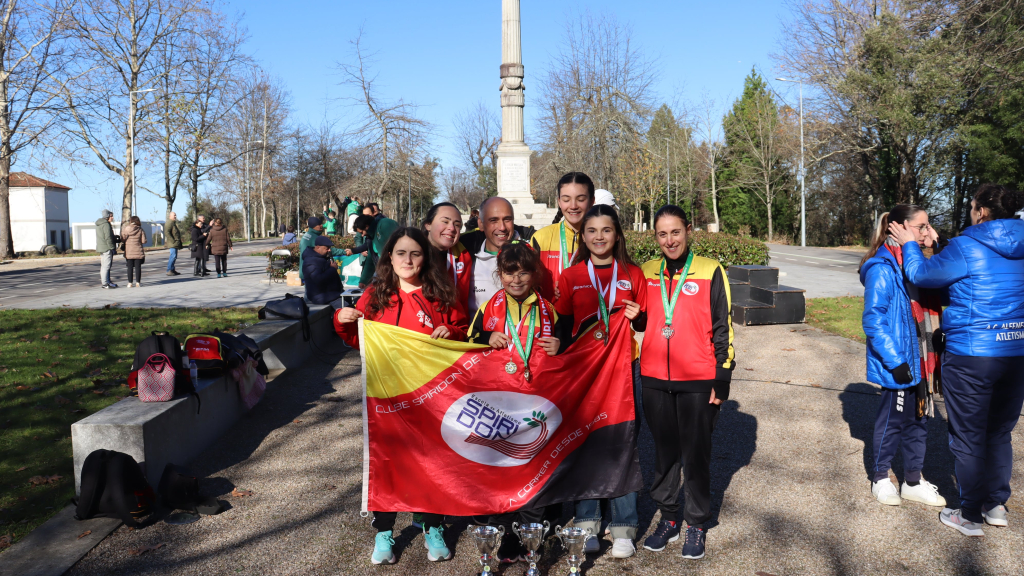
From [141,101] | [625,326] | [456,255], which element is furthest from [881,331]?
[141,101]

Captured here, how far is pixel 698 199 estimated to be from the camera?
219 feet

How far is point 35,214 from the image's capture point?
68438 millimetres

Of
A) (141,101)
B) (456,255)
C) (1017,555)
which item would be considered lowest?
(1017,555)

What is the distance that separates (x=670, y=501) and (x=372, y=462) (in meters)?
1.75

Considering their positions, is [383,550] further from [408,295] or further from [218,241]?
[218,241]

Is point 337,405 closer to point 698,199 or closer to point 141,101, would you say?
point 141,101

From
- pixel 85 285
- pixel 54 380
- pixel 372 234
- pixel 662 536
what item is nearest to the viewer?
pixel 662 536

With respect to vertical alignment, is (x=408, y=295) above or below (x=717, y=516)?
above

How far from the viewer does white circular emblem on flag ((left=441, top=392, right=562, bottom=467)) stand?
13.0 feet

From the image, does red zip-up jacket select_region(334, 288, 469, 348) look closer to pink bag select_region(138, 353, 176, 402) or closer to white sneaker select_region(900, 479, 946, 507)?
pink bag select_region(138, 353, 176, 402)

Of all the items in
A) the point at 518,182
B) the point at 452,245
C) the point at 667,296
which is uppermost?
the point at 518,182

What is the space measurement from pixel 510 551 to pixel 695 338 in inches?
62.6

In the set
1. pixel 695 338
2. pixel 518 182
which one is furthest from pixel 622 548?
pixel 518 182

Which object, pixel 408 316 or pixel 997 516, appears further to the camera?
pixel 997 516
